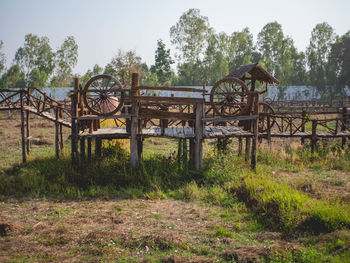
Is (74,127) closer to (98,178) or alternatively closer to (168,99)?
(98,178)

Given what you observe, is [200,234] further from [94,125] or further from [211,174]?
[94,125]

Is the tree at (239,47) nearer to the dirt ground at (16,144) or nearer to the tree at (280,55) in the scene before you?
the tree at (280,55)

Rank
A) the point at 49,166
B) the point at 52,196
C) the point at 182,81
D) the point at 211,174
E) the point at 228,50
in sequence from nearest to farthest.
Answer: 1. the point at 52,196
2. the point at 211,174
3. the point at 49,166
4. the point at 228,50
5. the point at 182,81

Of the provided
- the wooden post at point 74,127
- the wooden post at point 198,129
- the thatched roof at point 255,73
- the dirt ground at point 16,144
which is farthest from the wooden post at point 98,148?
the thatched roof at point 255,73

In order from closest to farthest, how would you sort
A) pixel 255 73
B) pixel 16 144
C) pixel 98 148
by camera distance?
pixel 98 148 < pixel 255 73 < pixel 16 144

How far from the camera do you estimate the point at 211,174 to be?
10.0 meters

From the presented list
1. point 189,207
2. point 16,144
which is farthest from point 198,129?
point 16,144

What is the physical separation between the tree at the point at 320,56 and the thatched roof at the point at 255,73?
46.3 meters

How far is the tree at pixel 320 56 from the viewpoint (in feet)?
177

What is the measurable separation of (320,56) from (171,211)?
56325 millimetres

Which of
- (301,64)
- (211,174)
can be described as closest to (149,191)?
(211,174)

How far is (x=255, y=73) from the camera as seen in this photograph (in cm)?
1304

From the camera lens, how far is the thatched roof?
479 inches

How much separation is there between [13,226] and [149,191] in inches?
148
